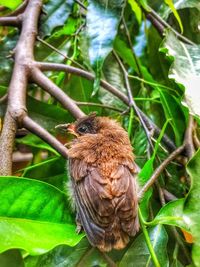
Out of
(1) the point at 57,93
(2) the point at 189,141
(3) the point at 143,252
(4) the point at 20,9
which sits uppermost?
(4) the point at 20,9

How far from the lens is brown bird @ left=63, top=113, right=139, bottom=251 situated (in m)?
1.13

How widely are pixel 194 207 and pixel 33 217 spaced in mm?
344

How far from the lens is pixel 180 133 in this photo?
154cm

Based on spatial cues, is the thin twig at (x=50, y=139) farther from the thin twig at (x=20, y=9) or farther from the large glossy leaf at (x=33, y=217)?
the thin twig at (x=20, y=9)

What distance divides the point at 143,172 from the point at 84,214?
8.8 inches

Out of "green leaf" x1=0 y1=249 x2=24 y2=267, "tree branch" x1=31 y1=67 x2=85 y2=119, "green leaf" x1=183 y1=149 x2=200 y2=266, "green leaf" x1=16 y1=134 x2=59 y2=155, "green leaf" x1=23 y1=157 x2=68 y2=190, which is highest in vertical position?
"tree branch" x1=31 y1=67 x2=85 y2=119

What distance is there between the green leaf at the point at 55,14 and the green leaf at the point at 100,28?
0.89 feet

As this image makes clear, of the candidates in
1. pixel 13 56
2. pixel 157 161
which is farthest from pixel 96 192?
pixel 13 56

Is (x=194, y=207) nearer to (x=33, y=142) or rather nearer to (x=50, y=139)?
(x=50, y=139)

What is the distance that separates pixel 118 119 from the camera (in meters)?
1.65

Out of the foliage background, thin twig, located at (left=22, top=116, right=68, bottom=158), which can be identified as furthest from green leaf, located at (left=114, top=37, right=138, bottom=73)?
thin twig, located at (left=22, top=116, right=68, bottom=158)

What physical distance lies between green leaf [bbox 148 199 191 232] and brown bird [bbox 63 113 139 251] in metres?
0.06

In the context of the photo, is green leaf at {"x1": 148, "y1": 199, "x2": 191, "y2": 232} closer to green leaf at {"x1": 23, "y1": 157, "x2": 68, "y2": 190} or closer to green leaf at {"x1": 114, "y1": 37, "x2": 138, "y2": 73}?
green leaf at {"x1": 23, "y1": 157, "x2": 68, "y2": 190}

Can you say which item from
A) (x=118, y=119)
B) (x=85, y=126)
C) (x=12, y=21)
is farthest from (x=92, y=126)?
(x=12, y=21)
